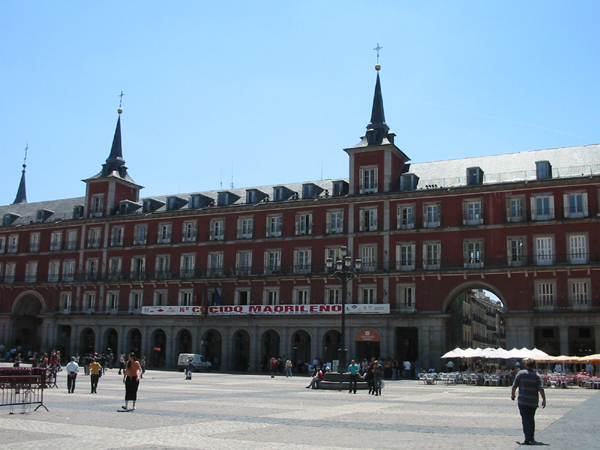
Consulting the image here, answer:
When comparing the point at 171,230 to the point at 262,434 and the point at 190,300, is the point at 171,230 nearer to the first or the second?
the point at 190,300

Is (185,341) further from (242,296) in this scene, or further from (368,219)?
(368,219)

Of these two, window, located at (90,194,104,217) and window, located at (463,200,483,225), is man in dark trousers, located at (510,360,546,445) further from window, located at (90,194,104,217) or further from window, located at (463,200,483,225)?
window, located at (90,194,104,217)

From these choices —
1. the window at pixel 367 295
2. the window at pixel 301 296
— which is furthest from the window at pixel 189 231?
the window at pixel 367 295

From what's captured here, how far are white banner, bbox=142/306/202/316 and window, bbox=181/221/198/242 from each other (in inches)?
253

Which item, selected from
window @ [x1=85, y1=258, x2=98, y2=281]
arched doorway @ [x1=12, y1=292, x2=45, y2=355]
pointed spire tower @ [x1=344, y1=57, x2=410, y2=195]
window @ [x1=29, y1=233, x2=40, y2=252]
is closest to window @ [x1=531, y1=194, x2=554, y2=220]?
pointed spire tower @ [x1=344, y1=57, x2=410, y2=195]

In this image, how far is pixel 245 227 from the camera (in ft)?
195

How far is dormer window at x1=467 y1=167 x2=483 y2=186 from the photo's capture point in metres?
51.0

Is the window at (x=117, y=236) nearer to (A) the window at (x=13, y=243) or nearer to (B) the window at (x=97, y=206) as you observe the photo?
(B) the window at (x=97, y=206)

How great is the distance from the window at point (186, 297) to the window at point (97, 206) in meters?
13.8

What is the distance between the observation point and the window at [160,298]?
202 ft

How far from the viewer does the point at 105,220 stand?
66.6m

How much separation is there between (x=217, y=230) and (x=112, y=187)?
47.5 feet

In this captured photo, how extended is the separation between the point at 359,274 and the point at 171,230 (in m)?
19.8

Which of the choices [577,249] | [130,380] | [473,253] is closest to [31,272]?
[473,253]
